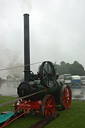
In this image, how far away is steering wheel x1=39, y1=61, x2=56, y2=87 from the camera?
4986 millimetres

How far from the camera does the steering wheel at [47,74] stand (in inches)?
196

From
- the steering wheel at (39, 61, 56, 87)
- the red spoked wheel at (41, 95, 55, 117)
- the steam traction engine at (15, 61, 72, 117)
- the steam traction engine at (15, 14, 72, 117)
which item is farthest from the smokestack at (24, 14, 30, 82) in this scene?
the red spoked wheel at (41, 95, 55, 117)

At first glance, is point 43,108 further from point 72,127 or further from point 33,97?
point 72,127

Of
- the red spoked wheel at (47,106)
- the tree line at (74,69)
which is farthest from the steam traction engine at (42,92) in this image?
the tree line at (74,69)

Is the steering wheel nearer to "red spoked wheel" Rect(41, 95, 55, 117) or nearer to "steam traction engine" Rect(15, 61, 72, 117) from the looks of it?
"steam traction engine" Rect(15, 61, 72, 117)

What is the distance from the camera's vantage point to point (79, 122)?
15.1ft

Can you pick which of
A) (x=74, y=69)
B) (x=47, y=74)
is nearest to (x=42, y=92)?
(x=47, y=74)

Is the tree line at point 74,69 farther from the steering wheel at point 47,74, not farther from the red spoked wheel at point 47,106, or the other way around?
the red spoked wheel at point 47,106

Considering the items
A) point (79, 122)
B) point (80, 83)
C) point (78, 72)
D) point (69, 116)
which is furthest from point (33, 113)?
point (78, 72)

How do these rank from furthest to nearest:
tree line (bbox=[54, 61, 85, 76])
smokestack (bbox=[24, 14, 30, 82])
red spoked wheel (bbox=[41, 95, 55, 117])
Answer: tree line (bbox=[54, 61, 85, 76])
smokestack (bbox=[24, 14, 30, 82])
red spoked wheel (bbox=[41, 95, 55, 117])

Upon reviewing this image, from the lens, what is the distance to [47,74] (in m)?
5.41

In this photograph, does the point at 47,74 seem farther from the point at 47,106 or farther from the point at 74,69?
the point at 74,69

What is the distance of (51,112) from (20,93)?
4.04ft

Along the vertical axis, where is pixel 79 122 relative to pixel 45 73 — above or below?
below
